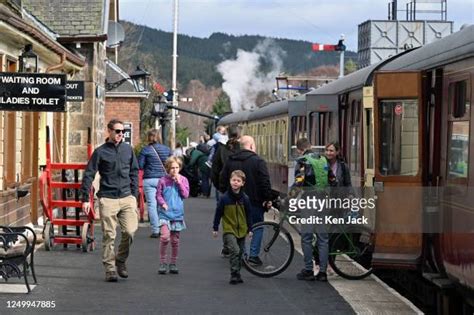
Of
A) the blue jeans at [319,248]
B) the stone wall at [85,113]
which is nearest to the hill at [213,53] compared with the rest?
the stone wall at [85,113]

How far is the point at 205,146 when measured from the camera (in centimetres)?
2867

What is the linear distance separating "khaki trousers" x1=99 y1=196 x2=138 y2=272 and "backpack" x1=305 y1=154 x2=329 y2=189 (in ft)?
6.79

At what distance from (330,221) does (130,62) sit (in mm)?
60391

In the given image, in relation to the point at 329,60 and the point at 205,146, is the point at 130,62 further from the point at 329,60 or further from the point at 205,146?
the point at 329,60

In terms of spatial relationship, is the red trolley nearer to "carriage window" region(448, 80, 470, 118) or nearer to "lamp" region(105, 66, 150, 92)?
"carriage window" region(448, 80, 470, 118)

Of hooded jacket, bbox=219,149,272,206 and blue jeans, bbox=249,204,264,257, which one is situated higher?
hooded jacket, bbox=219,149,272,206

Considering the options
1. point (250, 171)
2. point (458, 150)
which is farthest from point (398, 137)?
point (250, 171)

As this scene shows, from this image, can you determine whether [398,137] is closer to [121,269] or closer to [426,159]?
[426,159]

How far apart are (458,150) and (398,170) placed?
1.79 m

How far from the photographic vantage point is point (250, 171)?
13.6 meters

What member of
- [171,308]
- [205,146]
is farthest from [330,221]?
[205,146]

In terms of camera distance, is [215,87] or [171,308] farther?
[215,87]

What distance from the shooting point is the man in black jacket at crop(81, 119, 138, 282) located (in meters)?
12.4

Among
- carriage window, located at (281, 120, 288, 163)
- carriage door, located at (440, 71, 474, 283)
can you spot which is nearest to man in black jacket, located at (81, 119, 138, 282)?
carriage door, located at (440, 71, 474, 283)
